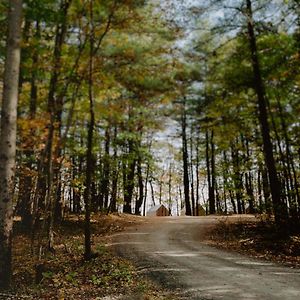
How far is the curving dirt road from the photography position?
7.57m

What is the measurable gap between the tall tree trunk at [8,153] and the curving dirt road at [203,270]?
11.9 ft

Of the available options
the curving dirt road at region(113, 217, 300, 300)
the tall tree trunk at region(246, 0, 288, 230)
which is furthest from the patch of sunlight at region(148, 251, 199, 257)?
the tall tree trunk at region(246, 0, 288, 230)

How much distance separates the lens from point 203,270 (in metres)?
9.62

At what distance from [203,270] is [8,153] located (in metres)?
5.73

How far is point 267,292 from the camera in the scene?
7422 millimetres

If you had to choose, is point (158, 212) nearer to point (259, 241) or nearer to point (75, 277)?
point (259, 241)

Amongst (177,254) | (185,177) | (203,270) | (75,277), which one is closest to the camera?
(203,270)

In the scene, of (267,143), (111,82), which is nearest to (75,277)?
(111,82)

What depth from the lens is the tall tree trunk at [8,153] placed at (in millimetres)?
8309

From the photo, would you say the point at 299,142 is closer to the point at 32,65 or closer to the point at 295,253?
the point at 295,253

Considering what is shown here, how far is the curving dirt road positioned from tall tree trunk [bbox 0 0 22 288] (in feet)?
11.9

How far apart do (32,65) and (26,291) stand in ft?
20.3

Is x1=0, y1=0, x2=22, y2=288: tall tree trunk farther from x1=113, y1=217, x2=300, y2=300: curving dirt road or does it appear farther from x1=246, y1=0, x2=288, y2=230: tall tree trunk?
x1=246, y1=0, x2=288, y2=230: tall tree trunk

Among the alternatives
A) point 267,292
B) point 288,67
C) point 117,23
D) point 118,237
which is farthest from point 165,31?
point 267,292
